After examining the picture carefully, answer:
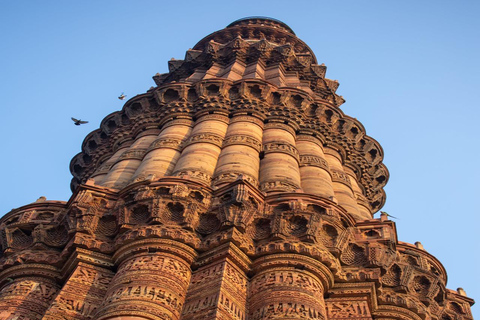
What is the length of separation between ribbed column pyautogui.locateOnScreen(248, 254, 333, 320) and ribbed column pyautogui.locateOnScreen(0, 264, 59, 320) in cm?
286

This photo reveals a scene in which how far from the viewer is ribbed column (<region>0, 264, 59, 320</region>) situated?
737 centimetres

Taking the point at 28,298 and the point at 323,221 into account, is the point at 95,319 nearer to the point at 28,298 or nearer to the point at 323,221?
the point at 28,298

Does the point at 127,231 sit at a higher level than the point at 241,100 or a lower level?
lower

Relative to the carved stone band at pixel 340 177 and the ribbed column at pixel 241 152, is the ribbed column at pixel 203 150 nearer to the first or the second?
the ribbed column at pixel 241 152

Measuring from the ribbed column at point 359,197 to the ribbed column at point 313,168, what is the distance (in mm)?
1101

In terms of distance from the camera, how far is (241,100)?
531 inches

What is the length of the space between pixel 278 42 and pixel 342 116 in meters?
7.56

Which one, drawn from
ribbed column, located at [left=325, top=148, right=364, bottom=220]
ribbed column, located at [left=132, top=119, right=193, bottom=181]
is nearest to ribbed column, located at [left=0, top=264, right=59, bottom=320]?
ribbed column, located at [left=132, top=119, right=193, bottom=181]

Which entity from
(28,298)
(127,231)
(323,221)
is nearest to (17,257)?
(28,298)

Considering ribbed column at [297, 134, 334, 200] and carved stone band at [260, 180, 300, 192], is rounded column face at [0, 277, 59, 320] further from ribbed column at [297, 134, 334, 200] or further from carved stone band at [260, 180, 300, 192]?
ribbed column at [297, 134, 334, 200]

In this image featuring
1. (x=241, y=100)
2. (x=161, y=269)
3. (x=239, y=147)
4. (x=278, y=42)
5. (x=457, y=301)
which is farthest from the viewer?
(x=278, y=42)

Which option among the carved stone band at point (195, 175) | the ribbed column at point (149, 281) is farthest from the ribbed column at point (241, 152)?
the ribbed column at point (149, 281)

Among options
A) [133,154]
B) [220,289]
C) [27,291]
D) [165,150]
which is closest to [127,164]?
[133,154]

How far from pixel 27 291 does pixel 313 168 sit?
618 centimetres
